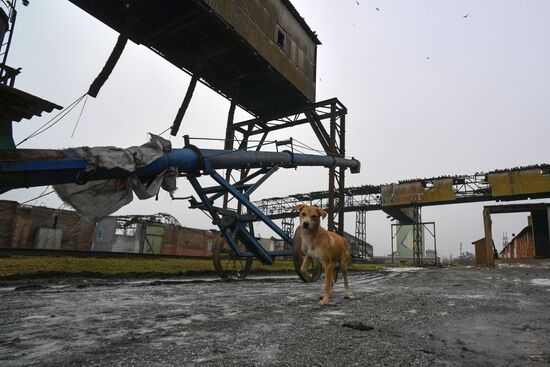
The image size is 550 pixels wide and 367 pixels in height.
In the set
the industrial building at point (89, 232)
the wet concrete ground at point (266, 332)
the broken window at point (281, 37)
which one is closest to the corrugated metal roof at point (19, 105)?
the wet concrete ground at point (266, 332)

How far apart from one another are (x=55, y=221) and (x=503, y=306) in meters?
32.6

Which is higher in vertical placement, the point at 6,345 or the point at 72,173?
the point at 72,173

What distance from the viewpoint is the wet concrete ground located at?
2.26 meters

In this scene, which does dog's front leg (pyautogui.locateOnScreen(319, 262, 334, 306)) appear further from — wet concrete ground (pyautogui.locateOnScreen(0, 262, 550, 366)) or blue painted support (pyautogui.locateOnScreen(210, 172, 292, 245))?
blue painted support (pyautogui.locateOnScreen(210, 172, 292, 245))

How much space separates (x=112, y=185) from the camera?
15.9ft

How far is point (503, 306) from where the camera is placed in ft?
15.5

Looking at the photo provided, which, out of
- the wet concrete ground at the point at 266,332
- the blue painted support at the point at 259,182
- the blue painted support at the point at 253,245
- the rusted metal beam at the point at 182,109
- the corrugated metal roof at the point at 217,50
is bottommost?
the wet concrete ground at the point at 266,332

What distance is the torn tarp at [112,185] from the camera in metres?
4.35

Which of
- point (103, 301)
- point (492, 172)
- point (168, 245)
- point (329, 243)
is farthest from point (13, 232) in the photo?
point (492, 172)

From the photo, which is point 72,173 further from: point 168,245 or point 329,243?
point 168,245

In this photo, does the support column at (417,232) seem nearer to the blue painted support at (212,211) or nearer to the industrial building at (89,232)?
the industrial building at (89,232)

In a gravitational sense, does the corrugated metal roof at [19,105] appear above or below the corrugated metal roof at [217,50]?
below

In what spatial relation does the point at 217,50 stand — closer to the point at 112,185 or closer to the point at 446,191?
the point at 112,185

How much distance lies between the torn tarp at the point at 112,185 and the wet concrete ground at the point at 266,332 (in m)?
1.31
